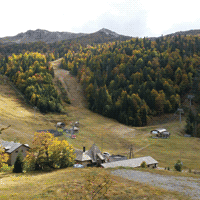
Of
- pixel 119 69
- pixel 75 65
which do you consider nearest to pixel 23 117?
pixel 119 69

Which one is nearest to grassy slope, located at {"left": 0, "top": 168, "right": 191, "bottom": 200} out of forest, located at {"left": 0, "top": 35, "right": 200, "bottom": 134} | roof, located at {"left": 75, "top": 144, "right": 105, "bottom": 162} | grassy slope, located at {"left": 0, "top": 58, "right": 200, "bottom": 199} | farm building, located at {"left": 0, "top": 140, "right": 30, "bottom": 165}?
grassy slope, located at {"left": 0, "top": 58, "right": 200, "bottom": 199}

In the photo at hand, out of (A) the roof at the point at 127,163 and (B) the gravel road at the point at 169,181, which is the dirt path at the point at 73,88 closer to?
(A) the roof at the point at 127,163

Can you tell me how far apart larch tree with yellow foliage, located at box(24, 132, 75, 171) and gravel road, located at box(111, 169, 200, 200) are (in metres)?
10.1

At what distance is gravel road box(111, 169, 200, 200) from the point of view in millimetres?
23034

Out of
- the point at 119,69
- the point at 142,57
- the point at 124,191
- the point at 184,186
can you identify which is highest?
the point at 142,57

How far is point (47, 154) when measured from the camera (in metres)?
34.2

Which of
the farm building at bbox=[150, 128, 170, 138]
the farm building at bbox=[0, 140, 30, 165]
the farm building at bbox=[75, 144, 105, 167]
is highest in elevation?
the farm building at bbox=[0, 140, 30, 165]

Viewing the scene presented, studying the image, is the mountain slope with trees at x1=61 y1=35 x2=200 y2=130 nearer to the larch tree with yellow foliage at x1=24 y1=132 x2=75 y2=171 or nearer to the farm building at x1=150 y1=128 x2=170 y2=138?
the farm building at x1=150 y1=128 x2=170 y2=138

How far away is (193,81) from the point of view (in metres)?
130

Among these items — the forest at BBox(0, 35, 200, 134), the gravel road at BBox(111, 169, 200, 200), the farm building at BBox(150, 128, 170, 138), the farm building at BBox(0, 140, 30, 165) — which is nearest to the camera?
the gravel road at BBox(111, 169, 200, 200)

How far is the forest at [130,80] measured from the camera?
4454 inches

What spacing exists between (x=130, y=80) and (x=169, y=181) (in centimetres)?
11658

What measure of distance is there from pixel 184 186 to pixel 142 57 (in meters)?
145

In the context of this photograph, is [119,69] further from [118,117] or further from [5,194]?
[5,194]
